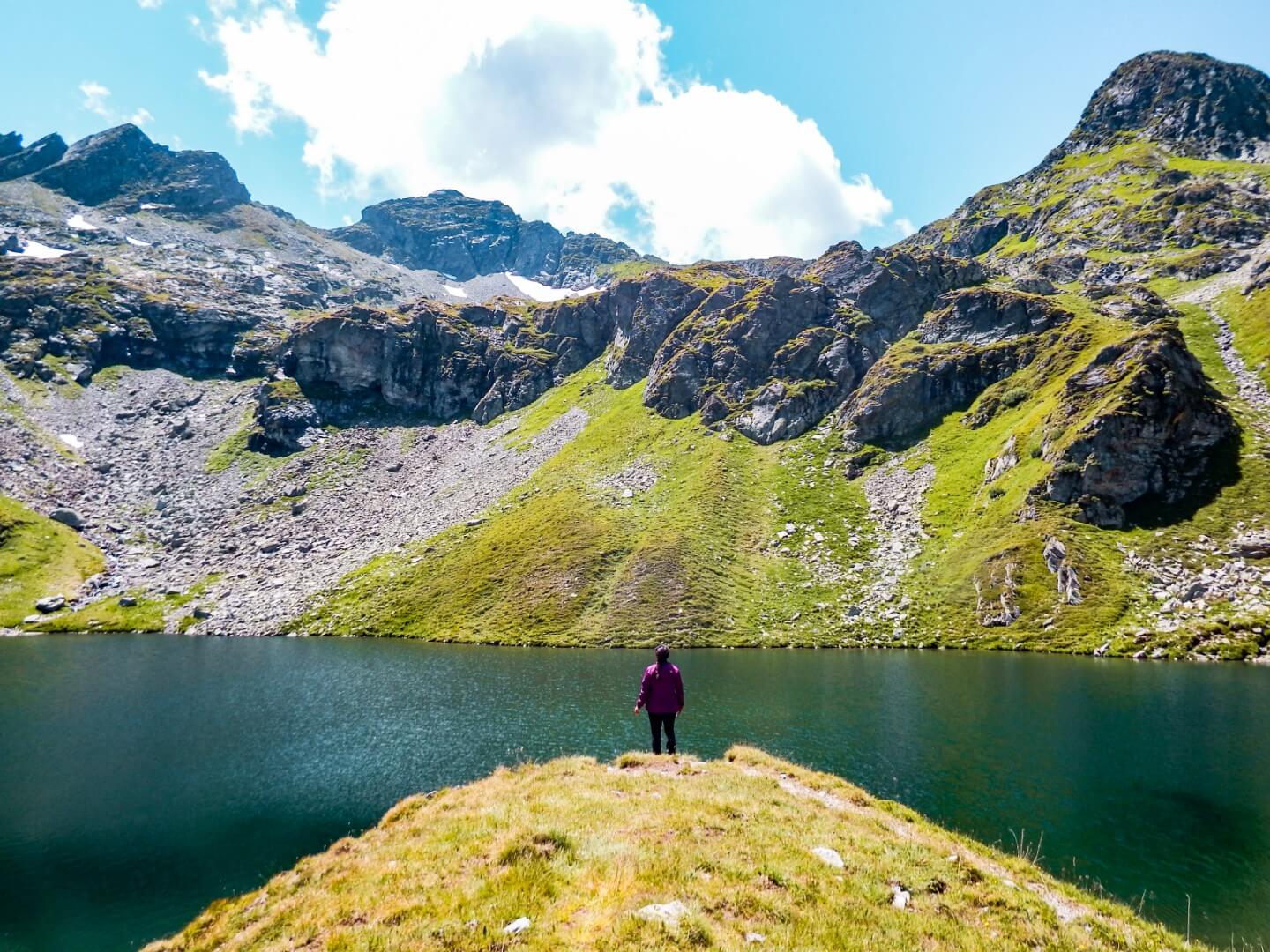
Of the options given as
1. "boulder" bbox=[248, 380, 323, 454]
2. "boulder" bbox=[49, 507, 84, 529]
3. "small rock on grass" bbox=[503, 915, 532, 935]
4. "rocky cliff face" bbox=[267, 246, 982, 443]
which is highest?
"rocky cliff face" bbox=[267, 246, 982, 443]

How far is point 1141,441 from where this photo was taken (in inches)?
3386

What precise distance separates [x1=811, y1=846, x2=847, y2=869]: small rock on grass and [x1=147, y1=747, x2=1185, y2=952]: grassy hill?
104mm

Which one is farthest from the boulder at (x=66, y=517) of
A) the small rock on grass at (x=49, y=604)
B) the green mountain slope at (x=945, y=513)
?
the green mountain slope at (x=945, y=513)

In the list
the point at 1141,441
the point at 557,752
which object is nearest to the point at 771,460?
the point at 1141,441

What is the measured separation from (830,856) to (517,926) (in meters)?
8.28

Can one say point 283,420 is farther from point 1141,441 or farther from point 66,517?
point 1141,441

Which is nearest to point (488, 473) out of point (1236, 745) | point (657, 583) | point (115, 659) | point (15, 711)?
point (657, 583)

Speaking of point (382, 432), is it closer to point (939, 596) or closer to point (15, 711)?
point (15, 711)

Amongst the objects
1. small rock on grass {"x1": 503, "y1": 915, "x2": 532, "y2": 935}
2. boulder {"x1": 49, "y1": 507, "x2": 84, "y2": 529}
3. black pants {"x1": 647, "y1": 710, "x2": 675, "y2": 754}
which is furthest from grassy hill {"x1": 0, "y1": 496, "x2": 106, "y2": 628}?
small rock on grass {"x1": 503, "y1": 915, "x2": 532, "y2": 935}

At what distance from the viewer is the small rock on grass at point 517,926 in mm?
11484

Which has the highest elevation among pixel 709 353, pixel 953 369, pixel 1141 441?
pixel 709 353

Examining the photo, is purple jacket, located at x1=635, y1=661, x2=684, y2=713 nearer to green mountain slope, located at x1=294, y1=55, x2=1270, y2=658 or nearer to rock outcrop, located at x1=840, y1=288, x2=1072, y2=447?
green mountain slope, located at x1=294, y1=55, x2=1270, y2=658

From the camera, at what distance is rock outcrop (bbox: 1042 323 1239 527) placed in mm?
83750

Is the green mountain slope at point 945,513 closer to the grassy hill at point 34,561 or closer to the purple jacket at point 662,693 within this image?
the grassy hill at point 34,561
